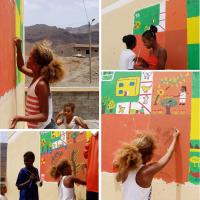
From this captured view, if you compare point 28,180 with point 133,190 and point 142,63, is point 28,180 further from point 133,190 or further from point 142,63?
point 142,63

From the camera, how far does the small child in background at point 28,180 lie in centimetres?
206

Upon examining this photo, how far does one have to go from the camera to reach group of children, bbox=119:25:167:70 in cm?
208

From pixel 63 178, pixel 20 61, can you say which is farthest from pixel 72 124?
pixel 20 61

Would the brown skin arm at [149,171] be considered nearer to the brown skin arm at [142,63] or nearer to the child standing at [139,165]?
the child standing at [139,165]

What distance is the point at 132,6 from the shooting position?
2.14 metres

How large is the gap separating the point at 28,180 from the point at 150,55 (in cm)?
82

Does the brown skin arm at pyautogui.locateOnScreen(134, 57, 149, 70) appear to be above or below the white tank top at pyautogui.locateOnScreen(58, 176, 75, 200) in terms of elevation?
above

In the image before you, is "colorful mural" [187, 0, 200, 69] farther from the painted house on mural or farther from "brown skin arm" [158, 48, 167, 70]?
"brown skin arm" [158, 48, 167, 70]

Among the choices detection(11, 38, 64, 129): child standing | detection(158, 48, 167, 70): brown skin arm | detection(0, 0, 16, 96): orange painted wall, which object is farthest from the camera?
A: detection(158, 48, 167, 70): brown skin arm

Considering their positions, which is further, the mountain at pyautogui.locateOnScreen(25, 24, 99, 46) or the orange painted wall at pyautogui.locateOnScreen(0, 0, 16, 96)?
the mountain at pyautogui.locateOnScreen(25, 24, 99, 46)

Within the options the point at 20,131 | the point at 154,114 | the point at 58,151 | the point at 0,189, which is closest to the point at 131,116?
the point at 154,114

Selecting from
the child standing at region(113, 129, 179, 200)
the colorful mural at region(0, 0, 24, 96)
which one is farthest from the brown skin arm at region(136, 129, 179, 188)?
the colorful mural at region(0, 0, 24, 96)

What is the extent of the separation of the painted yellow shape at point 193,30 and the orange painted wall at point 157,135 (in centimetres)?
36

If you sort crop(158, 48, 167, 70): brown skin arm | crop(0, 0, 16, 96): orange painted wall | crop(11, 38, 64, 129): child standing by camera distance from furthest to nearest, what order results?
crop(158, 48, 167, 70): brown skin arm
crop(11, 38, 64, 129): child standing
crop(0, 0, 16, 96): orange painted wall
